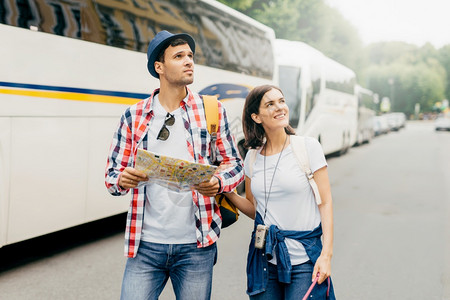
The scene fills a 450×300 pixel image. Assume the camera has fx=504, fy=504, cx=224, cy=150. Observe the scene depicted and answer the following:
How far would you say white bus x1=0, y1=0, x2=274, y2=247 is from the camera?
4688mm

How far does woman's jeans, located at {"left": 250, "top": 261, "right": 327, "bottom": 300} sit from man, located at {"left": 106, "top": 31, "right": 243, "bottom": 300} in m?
0.30

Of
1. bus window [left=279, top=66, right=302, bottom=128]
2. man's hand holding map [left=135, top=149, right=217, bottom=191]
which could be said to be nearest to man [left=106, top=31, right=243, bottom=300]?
man's hand holding map [left=135, top=149, right=217, bottom=191]

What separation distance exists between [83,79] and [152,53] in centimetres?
324

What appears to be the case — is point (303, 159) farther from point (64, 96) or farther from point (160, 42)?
point (64, 96)

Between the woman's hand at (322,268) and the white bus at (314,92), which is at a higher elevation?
the white bus at (314,92)

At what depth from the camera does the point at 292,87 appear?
1413 cm

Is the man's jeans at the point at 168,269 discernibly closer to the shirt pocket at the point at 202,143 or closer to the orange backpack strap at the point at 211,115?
the shirt pocket at the point at 202,143

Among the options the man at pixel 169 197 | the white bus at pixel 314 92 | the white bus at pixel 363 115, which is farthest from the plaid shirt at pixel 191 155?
the white bus at pixel 363 115

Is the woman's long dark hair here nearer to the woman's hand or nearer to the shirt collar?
the shirt collar

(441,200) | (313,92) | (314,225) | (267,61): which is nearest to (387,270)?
(314,225)

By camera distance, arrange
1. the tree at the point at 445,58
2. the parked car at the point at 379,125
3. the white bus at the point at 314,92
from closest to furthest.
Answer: the white bus at the point at 314,92 → the parked car at the point at 379,125 → the tree at the point at 445,58

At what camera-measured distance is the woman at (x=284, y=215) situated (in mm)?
2447

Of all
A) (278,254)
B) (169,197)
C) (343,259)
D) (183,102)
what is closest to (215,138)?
(183,102)

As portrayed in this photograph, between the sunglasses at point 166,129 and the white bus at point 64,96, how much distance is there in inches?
108
